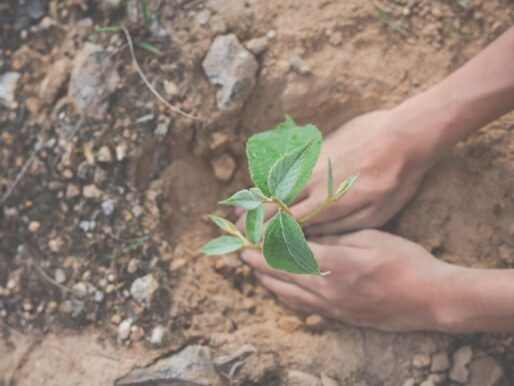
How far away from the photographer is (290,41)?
157 cm

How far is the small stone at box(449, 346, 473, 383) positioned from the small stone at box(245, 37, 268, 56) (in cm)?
88

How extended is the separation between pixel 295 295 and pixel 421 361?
1.10 ft

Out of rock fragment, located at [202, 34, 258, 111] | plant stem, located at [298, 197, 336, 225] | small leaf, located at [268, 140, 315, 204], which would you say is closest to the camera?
small leaf, located at [268, 140, 315, 204]

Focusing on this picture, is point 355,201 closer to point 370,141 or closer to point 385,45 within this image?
point 370,141

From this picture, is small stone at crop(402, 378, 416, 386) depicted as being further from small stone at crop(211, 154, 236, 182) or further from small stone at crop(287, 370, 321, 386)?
small stone at crop(211, 154, 236, 182)

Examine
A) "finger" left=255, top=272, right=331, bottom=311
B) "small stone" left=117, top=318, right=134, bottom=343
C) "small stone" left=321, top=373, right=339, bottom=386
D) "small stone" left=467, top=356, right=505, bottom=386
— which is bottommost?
"small stone" left=467, top=356, right=505, bottom=386

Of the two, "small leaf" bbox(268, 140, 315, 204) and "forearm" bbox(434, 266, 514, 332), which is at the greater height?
"small leaf" bbox(268, 140, 315, 204)

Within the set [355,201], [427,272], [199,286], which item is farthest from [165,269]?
[427,272]

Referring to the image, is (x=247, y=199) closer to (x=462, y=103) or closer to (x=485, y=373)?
(x=462, y=103)

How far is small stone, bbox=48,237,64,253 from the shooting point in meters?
1.52

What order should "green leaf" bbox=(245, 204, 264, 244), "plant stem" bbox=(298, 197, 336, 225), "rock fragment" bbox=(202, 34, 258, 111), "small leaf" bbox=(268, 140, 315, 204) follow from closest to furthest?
1. "small leaf" bbox=(268, 140, 315, 204)
2. "plant stem" bbox=(298, 197, 336, 225)
3. "green leaf" bbox=(245, 204, 264, 244)
4. "rock fragment" bbox=(202, 34, 258, 111)

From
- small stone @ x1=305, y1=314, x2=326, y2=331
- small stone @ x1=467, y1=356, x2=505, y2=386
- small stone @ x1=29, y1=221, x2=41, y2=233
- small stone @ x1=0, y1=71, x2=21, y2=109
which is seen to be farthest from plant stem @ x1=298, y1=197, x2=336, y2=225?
small stone @ x1=0, y1=71, x2=21, y2=109

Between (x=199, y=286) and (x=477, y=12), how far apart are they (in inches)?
39.3

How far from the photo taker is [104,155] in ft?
5.02
